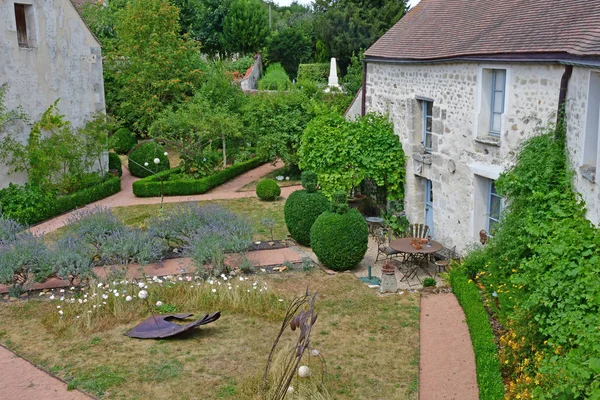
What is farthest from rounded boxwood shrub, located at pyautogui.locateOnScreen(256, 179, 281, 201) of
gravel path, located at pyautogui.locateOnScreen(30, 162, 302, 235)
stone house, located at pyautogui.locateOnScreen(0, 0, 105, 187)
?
stone house, located at pyautogui.locateOnScreen(0, 0, 105, 187)

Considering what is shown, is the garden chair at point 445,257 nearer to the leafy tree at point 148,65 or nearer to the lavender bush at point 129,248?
the lavender bush at point 129,248

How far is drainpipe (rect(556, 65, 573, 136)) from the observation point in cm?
997

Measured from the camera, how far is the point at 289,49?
41.3 m

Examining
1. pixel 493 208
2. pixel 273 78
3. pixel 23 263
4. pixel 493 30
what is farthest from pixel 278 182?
pixel 273 78

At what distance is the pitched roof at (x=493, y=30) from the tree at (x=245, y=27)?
931 inches

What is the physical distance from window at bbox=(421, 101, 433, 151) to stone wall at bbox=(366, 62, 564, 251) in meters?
0.15

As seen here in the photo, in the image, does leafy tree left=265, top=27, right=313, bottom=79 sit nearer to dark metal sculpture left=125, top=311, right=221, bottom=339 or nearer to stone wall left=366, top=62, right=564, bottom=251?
stone wall left=366, top=62, right=564, bottom=251

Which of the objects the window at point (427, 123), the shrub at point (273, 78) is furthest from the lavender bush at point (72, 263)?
the shrub at point (273, 78)

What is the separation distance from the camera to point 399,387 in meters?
8.64

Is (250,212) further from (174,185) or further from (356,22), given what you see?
(356,22)

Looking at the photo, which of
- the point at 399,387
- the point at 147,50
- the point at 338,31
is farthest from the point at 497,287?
the point at 338,31

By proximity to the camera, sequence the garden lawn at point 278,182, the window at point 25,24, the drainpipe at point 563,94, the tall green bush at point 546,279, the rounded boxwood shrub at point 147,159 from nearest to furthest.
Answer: the tall green bush at point 546,279
the drainpipe at point 563,94
the window at point 25,24
the garden lawn at point 278,182
the rounded boxwood shrub at point 147,159

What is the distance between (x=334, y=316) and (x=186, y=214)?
5084 millimetres

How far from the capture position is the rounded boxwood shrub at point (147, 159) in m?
24.1
